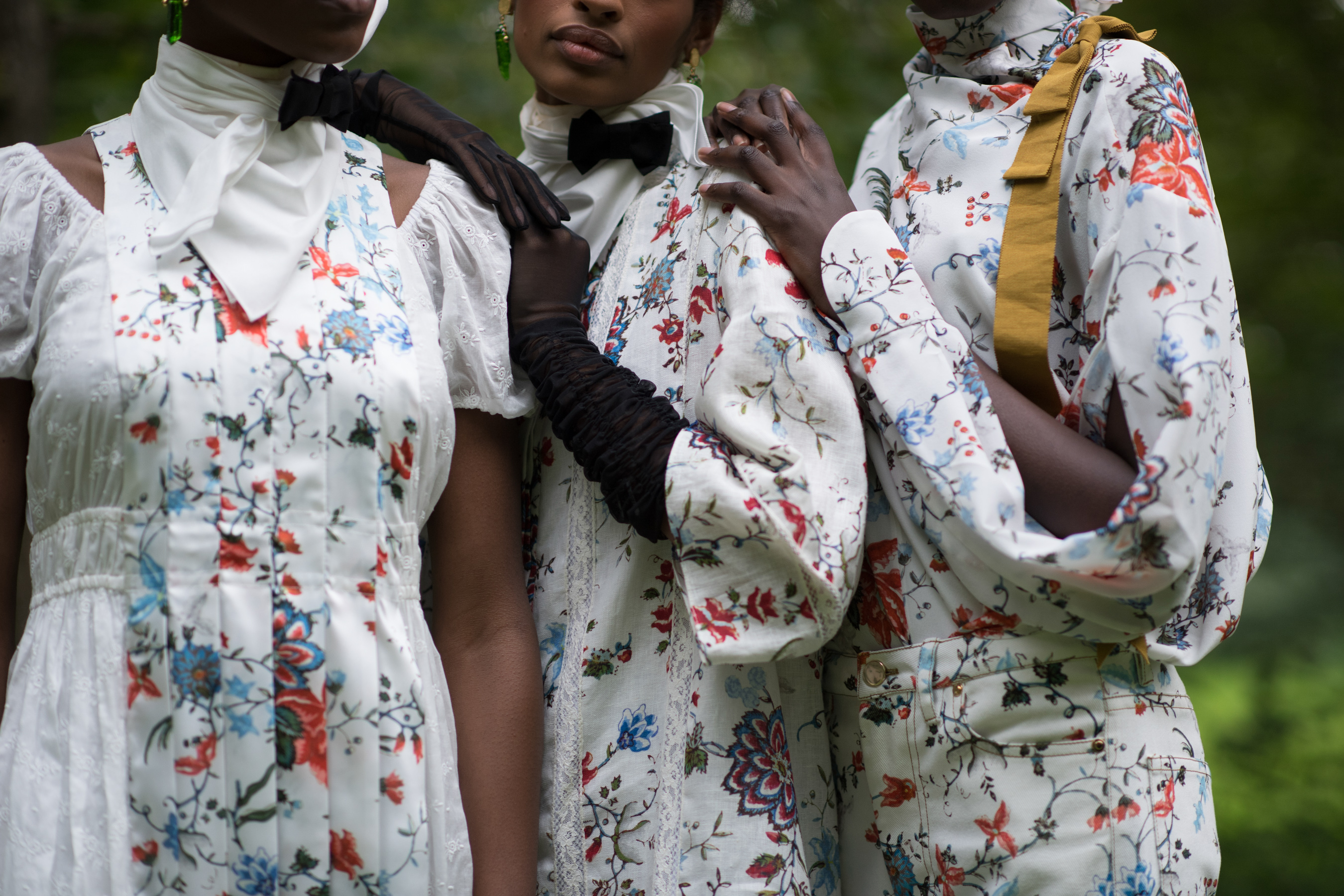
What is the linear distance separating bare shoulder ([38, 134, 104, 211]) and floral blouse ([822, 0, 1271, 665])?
1.09 metres

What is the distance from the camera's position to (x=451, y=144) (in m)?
2.04

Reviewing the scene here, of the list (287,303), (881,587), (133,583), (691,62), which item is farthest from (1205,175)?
(133,583)

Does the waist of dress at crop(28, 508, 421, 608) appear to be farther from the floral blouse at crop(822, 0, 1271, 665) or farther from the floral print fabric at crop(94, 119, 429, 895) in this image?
the floral blouse at crop(822, 0, 1271, 665)

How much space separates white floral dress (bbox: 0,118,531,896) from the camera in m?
1.60

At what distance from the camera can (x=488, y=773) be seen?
182 centimetres

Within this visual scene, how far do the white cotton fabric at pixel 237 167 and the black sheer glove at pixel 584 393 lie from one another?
35 cm

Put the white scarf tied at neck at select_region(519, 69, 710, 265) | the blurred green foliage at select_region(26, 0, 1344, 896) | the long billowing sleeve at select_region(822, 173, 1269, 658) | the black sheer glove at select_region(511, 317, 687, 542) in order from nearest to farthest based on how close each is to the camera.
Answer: the long billowing sleeve at select_region(822, 173, 1269, 658)
the black sheer glove at select_region(511, 317, 687, 542)
the white scarf tied at neck at select_region(519, 69, 710, 265)
the blurred green foliage at select_region(26, 0, 1344, 896)

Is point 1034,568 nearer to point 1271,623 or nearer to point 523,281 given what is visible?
point 523,281

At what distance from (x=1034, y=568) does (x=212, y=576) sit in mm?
1117

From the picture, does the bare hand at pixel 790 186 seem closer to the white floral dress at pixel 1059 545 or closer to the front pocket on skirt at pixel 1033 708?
the white floral dress at pixel 1059 545

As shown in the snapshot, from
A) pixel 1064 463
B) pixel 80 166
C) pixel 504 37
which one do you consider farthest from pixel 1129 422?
pixel 80 166

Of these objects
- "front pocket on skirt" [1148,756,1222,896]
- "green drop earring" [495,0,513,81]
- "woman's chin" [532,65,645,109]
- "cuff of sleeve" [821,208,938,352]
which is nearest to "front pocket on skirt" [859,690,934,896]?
"front pocket on skirt" [1148,756,1222,896]

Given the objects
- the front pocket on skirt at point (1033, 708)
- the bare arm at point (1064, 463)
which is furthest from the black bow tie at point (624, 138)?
the front pocket on skirt at point (1033, 708)

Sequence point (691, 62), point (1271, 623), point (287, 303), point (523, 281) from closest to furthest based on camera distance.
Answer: point (287, 303) → point (523, 281) → point (691, 62) → point (1271, 623)
